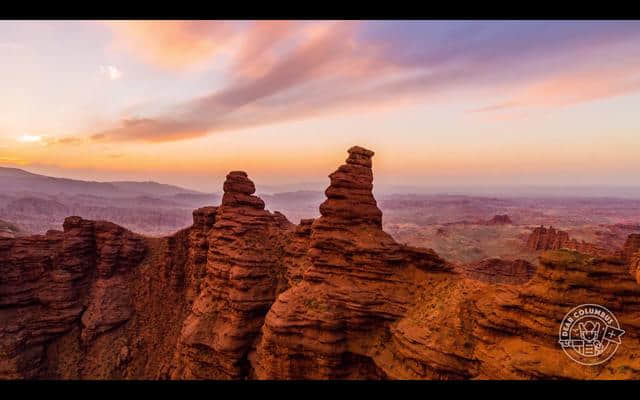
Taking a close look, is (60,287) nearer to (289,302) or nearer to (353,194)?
(289,302)

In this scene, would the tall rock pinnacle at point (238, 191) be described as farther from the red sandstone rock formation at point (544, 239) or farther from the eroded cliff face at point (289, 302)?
the red sandstone rock formation at point (544, 239)

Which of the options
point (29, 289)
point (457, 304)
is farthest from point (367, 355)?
point (29, 289)

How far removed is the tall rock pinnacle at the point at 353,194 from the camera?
27609 millimetres

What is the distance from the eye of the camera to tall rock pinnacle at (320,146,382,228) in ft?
90.6

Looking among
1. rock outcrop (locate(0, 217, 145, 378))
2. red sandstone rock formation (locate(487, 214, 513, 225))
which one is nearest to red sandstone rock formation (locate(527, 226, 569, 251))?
red sandstone rock formation (locate(487, 214, 513, 225))

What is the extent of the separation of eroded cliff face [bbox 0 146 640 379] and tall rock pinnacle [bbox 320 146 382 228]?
0.11m

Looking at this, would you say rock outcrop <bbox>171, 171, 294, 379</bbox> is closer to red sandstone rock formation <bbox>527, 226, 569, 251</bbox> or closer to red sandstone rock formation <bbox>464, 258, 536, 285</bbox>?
red sandstone rock formation <bbox>464, 258, 536, 285</bbox>

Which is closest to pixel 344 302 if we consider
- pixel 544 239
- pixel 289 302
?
pixel 289 302

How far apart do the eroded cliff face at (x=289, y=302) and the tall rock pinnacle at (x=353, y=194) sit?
111 mm

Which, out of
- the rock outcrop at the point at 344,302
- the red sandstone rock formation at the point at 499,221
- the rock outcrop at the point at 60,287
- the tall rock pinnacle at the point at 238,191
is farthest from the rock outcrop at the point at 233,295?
the red sandstone rock formation at the point at 499,221

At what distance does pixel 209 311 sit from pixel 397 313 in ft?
66.7

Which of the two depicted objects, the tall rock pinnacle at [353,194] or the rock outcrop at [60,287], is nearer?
the tall rock pinnacle at [353,194]

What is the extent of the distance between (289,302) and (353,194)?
9.58m
